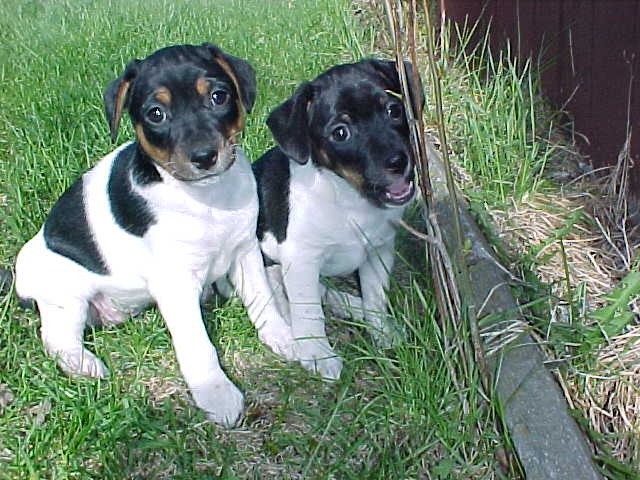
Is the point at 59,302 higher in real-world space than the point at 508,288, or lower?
higher

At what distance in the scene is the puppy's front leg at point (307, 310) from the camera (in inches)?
130

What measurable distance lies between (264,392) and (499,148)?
221cm

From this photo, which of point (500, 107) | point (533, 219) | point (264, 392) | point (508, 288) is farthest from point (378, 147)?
point (500, 107)

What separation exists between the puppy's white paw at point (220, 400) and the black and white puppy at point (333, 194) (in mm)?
376

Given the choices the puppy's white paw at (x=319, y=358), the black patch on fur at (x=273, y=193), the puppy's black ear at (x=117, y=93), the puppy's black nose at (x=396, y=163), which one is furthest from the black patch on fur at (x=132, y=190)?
the puppy's black nose at (x=396, y=163)

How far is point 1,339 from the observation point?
134 inches

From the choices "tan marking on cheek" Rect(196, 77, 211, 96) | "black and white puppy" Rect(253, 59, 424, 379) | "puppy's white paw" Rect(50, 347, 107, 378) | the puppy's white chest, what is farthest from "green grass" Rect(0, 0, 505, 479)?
"tan marking on cheek" Rect(196, 77, 211, 96)

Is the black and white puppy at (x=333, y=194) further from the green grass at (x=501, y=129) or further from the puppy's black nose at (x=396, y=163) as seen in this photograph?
the green grass at (x=501, y=129)

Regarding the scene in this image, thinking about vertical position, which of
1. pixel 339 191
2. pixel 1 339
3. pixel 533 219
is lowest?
pixel 533 219

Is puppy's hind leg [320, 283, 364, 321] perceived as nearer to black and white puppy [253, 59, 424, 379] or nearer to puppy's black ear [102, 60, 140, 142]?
black and white puppy [253, 59, 424, 379]

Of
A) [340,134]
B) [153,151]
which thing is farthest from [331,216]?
[153,151]

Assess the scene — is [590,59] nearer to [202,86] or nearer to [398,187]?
[398,187]

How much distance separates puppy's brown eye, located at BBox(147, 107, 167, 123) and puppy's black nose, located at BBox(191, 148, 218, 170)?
0.24m

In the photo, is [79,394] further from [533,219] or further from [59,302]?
[533,219]
